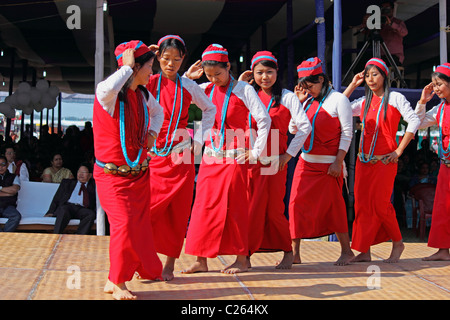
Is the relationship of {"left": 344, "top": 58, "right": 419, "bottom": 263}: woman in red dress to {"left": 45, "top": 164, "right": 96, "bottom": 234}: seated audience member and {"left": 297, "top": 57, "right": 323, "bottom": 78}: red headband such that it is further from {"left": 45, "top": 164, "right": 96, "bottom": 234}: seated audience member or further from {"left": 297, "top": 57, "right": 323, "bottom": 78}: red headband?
{"left": 45, "top": 164, "right": 96, "bottom": 234}: seated audience member

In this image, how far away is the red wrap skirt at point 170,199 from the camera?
4.54 m

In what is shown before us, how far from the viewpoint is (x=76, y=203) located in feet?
25.8

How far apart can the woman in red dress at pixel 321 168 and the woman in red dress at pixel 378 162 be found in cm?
23

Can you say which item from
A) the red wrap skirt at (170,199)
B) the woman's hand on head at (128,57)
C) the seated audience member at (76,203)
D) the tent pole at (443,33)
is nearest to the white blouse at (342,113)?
the red wrap skirt at (170,199)

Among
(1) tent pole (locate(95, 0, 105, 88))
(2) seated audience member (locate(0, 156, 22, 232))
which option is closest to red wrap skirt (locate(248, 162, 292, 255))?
(1) tent pole (locate(95, 0, 105, 88))

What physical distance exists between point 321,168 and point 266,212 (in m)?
0.62

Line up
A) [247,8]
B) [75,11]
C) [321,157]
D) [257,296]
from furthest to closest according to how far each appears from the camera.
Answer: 1. [247,8]
2. [75,11]
3. [321,157]
4. [257,296]

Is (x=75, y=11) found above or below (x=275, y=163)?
Answer: above

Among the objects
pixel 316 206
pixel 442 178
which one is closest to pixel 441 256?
pixel 442 178

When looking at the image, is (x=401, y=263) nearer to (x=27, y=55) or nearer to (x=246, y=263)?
(x=246, y=263)

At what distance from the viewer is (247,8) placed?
9273mm

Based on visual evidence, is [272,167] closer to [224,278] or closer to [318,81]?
[318,81]

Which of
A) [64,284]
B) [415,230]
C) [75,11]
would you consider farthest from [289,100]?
[415,230]

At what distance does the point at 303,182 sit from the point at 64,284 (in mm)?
2145
